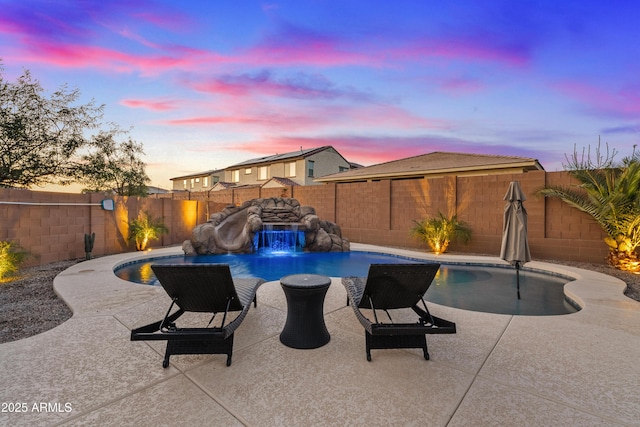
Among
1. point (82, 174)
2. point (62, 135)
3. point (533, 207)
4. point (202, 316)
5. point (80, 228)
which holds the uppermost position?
point (62, 135)

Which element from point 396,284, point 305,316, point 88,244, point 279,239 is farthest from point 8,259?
point 396,284

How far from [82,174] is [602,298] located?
18421 mm

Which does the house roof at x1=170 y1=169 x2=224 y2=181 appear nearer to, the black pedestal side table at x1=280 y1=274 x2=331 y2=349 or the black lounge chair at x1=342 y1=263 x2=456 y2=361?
the black pedestal side table at x1=280 y1=274 x2=331 y2=349

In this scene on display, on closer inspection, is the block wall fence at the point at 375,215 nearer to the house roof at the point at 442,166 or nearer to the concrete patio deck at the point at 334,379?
the house roof at the point at 442,166

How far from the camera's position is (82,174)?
13469 millimetres

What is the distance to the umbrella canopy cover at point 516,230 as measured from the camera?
561 centimetres

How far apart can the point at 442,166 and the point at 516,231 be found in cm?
1087

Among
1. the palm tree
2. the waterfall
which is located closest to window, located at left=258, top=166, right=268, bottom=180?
the waterfall

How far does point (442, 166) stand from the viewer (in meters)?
15.8

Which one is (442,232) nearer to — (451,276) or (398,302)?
(451,276)

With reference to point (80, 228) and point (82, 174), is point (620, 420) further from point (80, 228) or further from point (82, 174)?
point (82, 174)

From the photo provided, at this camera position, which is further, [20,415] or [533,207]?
[533,207]

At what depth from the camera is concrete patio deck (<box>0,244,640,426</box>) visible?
2166 mm

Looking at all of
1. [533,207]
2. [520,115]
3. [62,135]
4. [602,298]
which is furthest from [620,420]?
[62,135]
